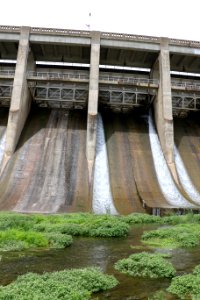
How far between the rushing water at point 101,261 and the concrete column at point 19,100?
55.3 feet

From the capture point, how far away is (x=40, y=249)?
10.8 m

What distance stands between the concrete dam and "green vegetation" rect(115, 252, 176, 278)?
38.6ft

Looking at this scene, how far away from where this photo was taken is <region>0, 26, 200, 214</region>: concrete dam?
78.5 feet

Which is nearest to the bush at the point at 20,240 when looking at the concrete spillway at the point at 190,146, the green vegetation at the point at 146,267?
the green vegetation at the point at 146,267

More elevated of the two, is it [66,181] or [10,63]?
[10,63]

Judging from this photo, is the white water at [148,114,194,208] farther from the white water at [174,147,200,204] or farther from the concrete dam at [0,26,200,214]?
the white water at [174,147,200,204]

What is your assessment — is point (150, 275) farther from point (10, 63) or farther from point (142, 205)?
point (10, 63)

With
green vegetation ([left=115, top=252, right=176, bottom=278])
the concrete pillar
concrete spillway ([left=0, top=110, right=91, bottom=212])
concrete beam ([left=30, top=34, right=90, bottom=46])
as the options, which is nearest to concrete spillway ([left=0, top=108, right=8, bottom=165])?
concrete spillway ([left=0, top=110, right=91, bottom=212])

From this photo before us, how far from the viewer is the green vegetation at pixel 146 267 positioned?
8.12 metres

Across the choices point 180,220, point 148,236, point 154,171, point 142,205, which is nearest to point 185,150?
point 154,171

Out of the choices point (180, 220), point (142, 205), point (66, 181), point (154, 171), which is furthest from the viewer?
point (154, 171)

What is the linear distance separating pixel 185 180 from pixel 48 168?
33.2 ft

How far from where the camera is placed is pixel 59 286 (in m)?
6.55

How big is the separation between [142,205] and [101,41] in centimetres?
1644
